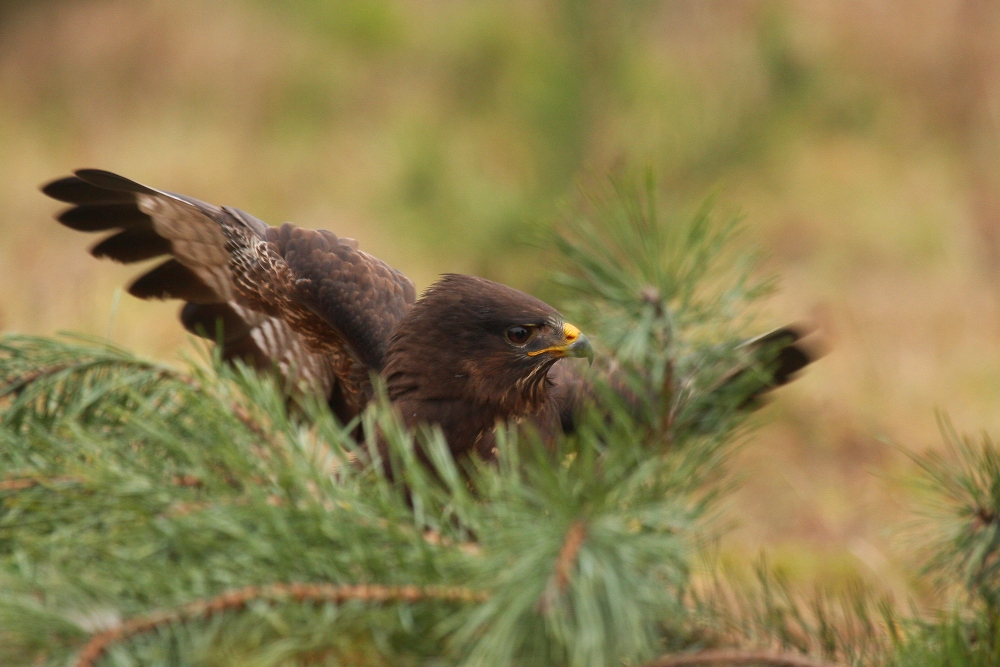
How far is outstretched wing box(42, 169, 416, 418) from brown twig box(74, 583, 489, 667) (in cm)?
190

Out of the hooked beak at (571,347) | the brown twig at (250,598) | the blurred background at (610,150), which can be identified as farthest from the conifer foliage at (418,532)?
the blurred background at (610,150)

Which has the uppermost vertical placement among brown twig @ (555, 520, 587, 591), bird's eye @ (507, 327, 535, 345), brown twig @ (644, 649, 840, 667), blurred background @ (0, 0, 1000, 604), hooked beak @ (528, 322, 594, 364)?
blurred background @ (0, 0, 1000, 604)

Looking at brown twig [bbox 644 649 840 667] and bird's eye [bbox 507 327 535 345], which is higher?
bird's eye [bbox 507 327 535 345]

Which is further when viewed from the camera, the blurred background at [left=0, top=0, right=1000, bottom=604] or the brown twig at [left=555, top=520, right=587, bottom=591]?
the blurred background at [left=0, top=0, right=1000, bottom=604]

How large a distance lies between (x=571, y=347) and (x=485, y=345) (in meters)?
0.23

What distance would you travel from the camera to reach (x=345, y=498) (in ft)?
4.08

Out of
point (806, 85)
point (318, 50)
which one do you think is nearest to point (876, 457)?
point (806, 85)

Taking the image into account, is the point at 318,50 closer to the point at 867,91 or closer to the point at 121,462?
the point at 867,91

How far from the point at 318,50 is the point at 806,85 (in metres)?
5.41

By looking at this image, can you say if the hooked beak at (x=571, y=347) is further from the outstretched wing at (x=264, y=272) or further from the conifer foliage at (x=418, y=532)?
the conifer foliage at (x=418, y=532)

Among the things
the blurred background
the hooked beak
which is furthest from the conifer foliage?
the blurred background

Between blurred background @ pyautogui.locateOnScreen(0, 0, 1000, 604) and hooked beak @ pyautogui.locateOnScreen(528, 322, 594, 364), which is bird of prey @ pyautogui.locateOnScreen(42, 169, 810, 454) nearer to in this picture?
hooked beak @ pyautogui.locateOnScreen(528, 322, 594, 364)

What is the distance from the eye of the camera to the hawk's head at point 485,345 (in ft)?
8.38

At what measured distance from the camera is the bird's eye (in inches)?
101
